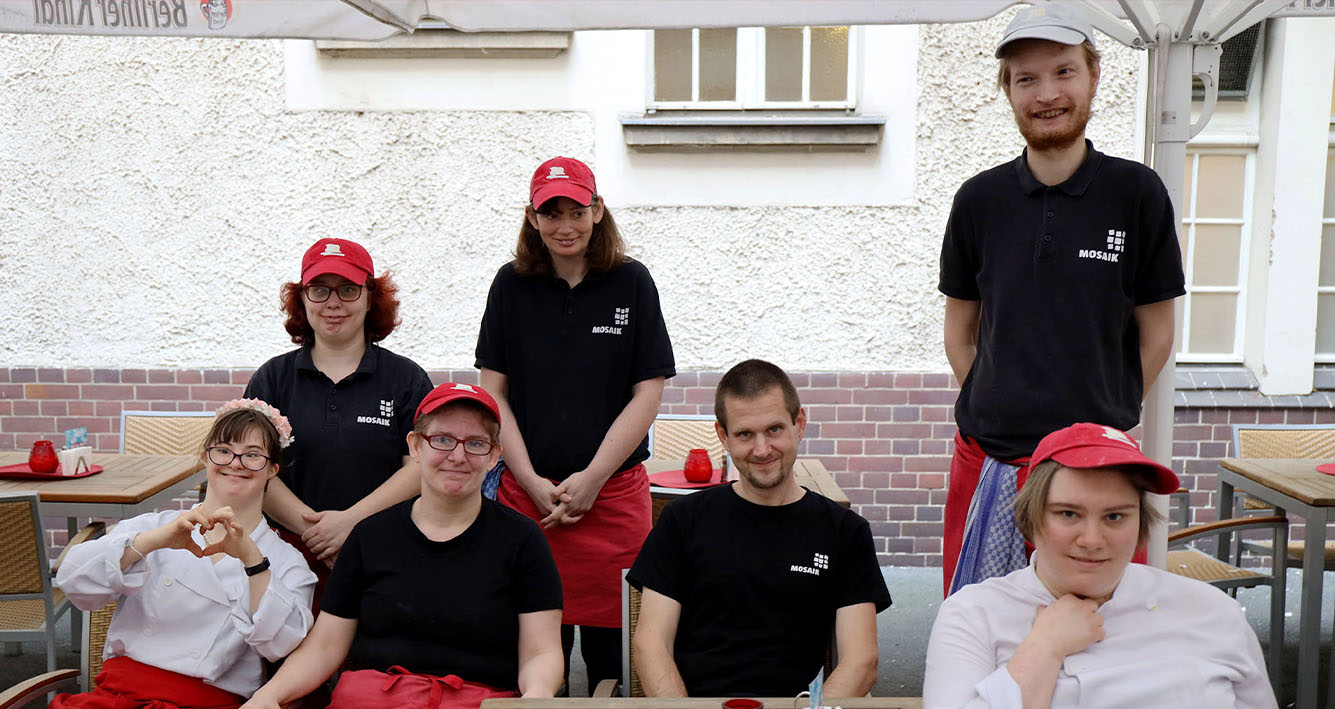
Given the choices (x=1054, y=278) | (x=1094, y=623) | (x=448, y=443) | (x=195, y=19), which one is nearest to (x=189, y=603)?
(x=448, y=443)

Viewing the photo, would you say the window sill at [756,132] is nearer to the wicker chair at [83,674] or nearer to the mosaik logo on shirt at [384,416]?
the mosaik logo on shirt at [384,416]

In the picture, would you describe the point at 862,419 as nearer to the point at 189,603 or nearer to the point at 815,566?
the point at 815,566

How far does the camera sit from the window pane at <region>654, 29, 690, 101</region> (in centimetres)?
597

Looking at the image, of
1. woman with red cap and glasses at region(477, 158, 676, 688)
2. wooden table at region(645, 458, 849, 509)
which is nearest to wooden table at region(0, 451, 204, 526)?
woman with red cap and glasses at region(477, 158, 676, 688)

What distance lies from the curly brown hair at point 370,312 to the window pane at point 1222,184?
16.3 ft

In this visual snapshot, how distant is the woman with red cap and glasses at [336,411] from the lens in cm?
305

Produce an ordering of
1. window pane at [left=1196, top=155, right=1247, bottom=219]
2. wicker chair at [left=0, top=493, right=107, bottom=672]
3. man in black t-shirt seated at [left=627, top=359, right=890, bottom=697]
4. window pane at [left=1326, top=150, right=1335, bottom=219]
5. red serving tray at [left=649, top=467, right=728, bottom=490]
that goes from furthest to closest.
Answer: window pane at [left=1196, top=155, right=1247, bottom=219]
window pane at [left=1326, top=150, right=1335, bottom=219]
red serving tray at [left=649, top=467, right=728, bottom=490]
wicker chair at [left=0, top=493, right=107, bottom=672]
man in black t-shirt seated at [left=627, top=359, right=890, bottom=697]

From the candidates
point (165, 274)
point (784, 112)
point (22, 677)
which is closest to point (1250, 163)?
point (784, 112)

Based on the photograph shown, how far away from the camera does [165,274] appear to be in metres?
6.12

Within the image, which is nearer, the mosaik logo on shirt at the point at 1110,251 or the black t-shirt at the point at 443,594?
the mosaik logo on shirt at the point at 1110,251

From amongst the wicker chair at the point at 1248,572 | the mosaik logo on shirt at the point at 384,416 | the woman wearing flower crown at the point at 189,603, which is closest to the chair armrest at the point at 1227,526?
the wicker chair at the point at 1248,572

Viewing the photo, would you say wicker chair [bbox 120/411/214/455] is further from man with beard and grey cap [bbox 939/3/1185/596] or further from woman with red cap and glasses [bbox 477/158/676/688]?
man with beard and grey cap [bbox 939/3/1185/596]

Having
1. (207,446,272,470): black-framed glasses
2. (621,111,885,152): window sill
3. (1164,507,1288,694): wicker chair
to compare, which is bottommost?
(1164,507,1288,694): wicker chair

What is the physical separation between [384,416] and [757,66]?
3611 millimetres
